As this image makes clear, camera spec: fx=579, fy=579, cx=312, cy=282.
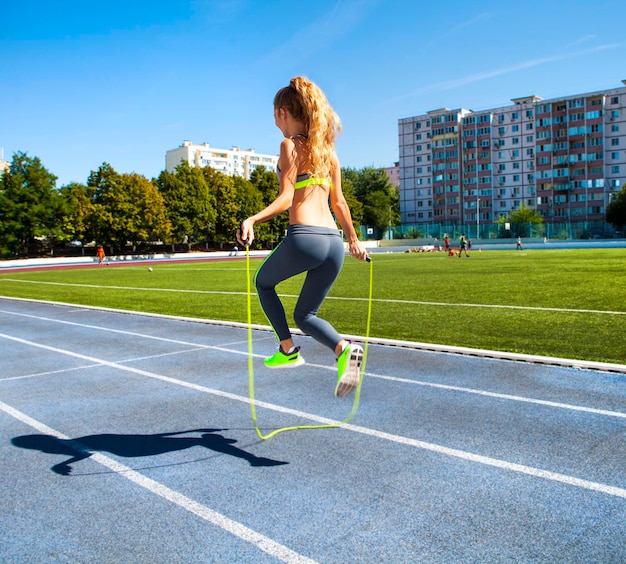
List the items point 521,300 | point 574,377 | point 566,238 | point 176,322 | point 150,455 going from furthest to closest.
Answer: point 566,238 → point 521,300 → point 176,322 → point 574,377 → point 150,455

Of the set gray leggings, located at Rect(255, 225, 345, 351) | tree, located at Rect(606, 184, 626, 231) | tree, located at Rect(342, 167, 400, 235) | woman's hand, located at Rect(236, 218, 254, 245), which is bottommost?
gray leggings, located at Rect(255, 225, 345, 351)

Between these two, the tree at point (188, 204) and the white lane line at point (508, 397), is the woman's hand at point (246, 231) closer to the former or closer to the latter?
the white lane line at point (508, 397)

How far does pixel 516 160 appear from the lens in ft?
383

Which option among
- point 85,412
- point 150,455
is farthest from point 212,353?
point 150,455

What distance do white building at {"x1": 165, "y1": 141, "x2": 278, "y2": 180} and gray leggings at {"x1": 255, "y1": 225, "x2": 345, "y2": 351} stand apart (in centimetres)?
14264

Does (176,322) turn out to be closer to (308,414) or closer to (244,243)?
(308,414)

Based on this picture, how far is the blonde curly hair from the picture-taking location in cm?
412

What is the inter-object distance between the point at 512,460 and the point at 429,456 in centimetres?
60

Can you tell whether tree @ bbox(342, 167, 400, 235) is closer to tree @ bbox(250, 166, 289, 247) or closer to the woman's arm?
tree @ bbox(250, 166, 289, 247)

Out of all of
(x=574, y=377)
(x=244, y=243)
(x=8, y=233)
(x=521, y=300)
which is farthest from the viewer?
(x=8, y=233)

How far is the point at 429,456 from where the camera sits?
4.40m

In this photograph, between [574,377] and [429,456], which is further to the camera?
[574,377]

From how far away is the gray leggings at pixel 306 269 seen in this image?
4047 millimetres

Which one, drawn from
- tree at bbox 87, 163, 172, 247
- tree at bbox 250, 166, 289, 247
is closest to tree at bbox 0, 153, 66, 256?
tree at bbox 87, 163, 172, 247
